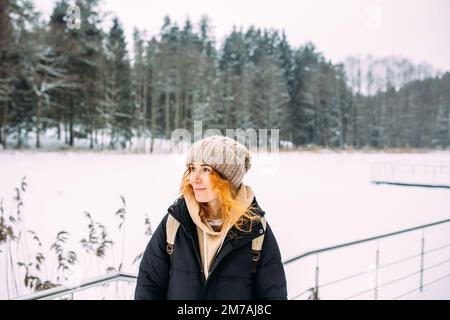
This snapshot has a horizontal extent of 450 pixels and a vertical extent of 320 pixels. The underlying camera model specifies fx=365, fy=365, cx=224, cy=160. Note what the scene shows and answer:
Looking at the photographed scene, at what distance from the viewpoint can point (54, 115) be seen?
1686cm

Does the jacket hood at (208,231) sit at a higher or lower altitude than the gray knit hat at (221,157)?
lower

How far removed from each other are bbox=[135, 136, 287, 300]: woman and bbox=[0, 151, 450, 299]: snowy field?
0.85 m

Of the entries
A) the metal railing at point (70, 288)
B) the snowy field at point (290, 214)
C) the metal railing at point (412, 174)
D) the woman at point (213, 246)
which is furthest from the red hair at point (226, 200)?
the metal railing at point (412, 174)

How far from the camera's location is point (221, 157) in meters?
1.16

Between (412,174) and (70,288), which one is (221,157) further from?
(412,174)

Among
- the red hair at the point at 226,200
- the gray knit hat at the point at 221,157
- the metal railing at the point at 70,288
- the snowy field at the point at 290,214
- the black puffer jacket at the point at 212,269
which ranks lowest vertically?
the snowy field at the point at 290,214

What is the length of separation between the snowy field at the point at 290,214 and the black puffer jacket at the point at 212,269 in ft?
2.77

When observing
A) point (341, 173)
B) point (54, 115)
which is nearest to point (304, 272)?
point (341, 173)

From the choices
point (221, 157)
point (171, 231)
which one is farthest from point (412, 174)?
point (171, 231)

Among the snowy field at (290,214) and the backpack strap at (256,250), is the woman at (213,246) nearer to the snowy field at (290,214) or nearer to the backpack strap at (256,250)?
the backpack strap at (256,250)

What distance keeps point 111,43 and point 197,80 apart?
4950 mm

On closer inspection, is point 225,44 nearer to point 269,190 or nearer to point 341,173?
point 341,173

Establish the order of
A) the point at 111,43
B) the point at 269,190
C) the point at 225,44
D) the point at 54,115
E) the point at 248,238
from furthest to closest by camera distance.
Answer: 1. the point at 225,44
2. the point at 111,43
3. the point at 54,115
4. the point at 269,190
5. the point at 248,238

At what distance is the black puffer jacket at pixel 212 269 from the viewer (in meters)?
1.09
